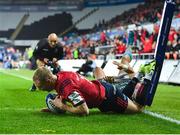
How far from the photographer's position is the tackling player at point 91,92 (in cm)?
717

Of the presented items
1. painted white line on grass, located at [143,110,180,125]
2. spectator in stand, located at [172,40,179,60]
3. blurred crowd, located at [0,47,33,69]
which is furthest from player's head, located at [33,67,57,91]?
blurred crowd, located at [0,47,33,69]

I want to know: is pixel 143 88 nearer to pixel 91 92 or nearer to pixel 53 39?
pixel 91 92

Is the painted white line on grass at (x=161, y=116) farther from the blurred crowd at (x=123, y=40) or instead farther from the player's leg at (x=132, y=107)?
the blurred crowd at (x=123, y=40)

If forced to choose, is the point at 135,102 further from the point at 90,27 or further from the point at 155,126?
the point at 90,27

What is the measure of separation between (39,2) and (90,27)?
27.8ft

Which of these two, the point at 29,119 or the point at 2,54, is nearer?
the point at 29,119

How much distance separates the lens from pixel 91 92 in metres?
7.51

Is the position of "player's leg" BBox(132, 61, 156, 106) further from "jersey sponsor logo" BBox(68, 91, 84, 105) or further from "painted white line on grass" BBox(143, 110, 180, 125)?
"jersey sponsor logo" BBox(68, 91, 84, 105)

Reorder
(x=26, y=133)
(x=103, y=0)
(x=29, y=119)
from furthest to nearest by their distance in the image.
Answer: (x=103, y=0) → (x=29, y=119) → (x=26, y=133)

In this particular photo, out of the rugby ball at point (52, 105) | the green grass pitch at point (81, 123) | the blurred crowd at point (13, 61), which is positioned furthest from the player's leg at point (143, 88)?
the blurred crowd at point (13, 61)

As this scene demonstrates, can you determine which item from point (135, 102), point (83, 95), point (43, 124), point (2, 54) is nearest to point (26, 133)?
point (43, 124)

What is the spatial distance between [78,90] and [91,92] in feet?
0.86

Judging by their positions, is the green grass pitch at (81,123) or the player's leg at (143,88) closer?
the green grass pitch at (81,123)

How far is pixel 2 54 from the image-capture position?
5188 cm
